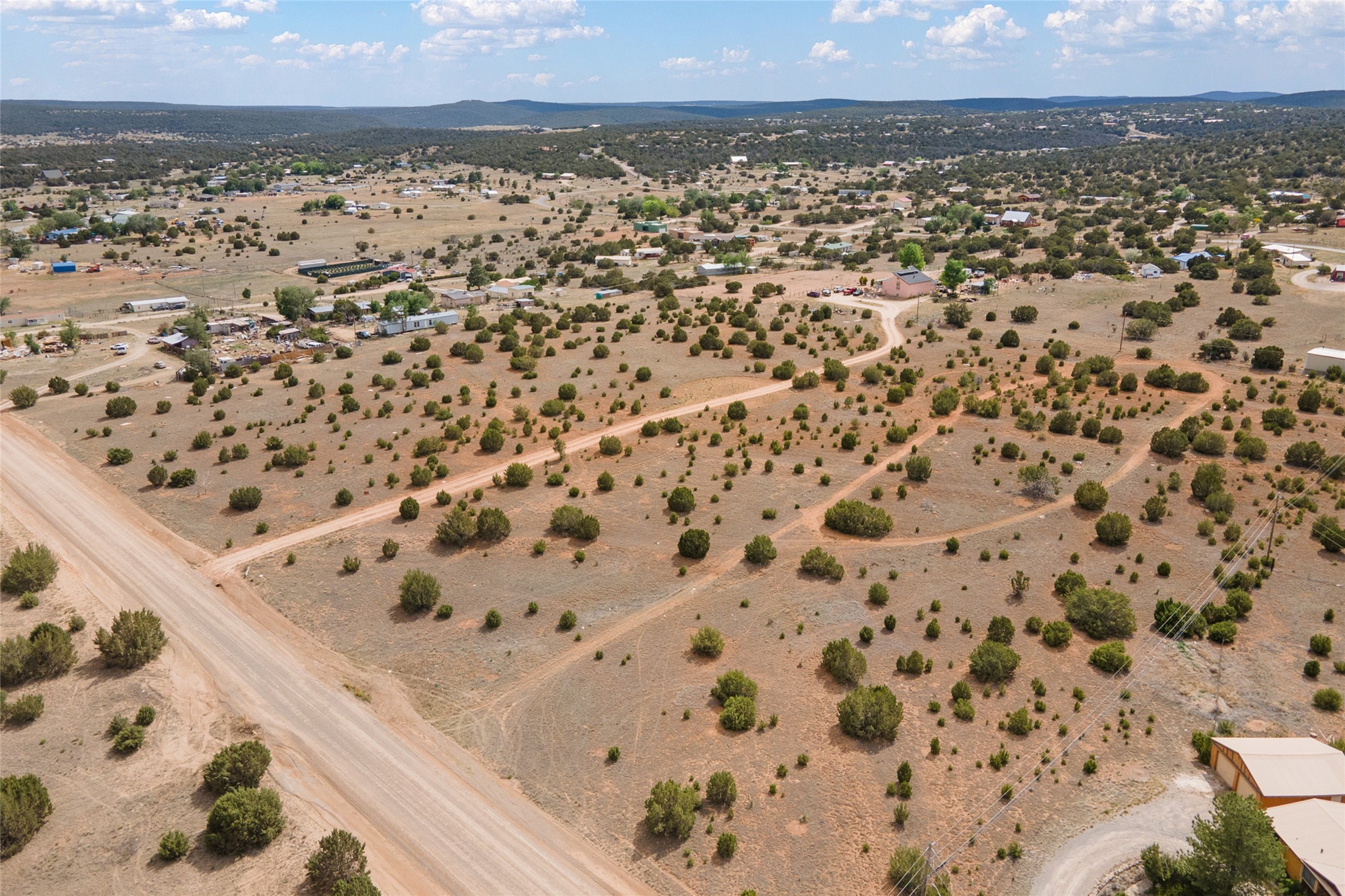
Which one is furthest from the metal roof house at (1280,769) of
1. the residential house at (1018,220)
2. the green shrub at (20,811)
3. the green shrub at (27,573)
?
the residential house at (1018,220)

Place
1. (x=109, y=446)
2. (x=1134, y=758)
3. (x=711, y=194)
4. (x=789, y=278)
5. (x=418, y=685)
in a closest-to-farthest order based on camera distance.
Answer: (x=1134, y=758), (x=418, y=685), (x=109, y=446), (x=789, y=278), (x=711, y=194)

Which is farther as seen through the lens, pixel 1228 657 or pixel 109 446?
pixel 109 446

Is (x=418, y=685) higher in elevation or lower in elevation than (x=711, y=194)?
lower

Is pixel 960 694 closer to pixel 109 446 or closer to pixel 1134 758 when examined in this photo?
pixel 1134 758

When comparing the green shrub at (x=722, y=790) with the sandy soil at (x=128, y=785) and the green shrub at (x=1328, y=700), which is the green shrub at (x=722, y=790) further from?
the green shrub at (x=1328, y=700)

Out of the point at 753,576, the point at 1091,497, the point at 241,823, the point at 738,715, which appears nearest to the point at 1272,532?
the point at 1091,497

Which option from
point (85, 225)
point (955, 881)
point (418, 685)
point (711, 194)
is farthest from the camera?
point (711, 194)

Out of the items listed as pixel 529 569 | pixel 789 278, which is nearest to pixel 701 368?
pixel 529 569
